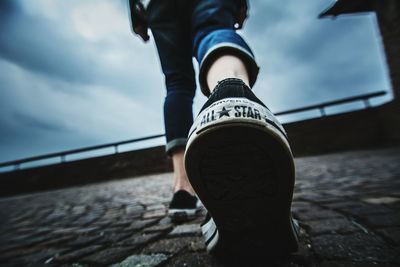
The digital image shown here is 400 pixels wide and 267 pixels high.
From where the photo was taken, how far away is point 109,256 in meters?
0.86

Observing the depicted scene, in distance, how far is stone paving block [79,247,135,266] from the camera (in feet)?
2.68

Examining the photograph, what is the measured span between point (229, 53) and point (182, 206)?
74 centimetres

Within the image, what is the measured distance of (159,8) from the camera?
1.10 meters

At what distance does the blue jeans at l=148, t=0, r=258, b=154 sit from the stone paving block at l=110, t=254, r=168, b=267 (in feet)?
1.52

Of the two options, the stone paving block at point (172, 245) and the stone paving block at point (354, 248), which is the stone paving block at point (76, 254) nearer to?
the stone paving block at point (172, 245)

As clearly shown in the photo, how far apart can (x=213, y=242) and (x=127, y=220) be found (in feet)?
3.20

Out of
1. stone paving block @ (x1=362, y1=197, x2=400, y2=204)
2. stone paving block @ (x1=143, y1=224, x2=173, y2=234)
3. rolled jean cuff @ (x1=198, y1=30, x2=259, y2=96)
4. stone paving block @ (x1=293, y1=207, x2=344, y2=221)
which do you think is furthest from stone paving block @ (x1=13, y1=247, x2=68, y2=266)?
stone paving block @ (x1=362, y1=197, x2=400, y2=204)

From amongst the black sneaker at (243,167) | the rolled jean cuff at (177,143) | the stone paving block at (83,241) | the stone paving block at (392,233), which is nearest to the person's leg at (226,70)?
the black sneaker at (243,167)

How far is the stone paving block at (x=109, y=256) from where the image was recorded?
2.68 ft

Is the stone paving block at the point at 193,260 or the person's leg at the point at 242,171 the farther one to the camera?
the stone paving block at the point at 193,260

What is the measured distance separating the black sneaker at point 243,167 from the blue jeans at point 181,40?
0.47 metres

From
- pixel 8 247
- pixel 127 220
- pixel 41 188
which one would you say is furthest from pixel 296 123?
pixel 41 188

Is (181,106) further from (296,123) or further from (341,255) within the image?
(296,123)

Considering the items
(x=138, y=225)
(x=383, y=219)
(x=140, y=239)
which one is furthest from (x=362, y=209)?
(x=138, y=225)
